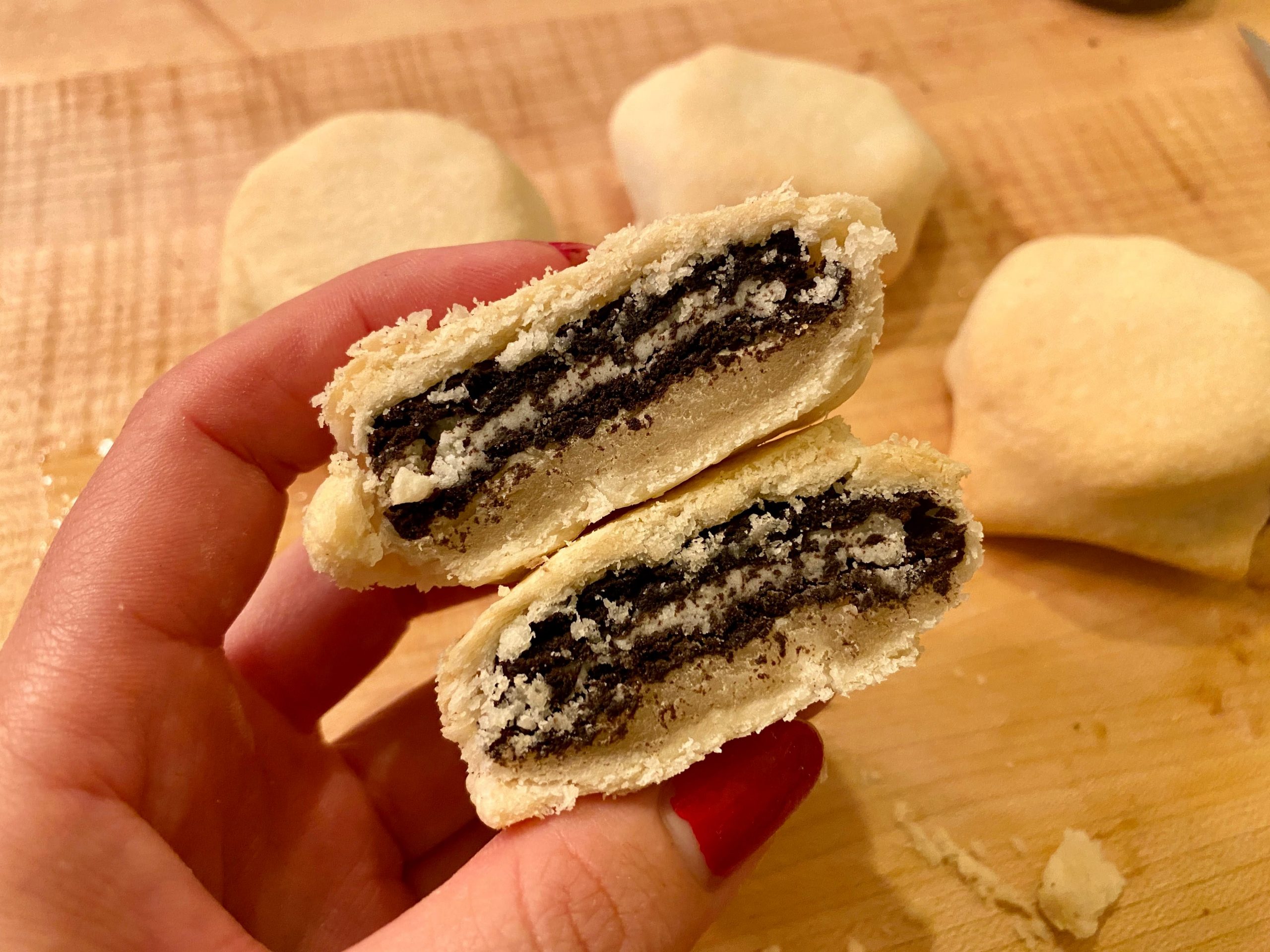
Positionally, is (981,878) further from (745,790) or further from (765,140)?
(765,140)

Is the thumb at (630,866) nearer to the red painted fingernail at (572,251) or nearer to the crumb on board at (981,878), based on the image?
the crumb on board at (981,878)

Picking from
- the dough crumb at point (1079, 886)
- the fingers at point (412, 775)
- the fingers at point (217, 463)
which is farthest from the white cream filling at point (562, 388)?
the dough crumb at point (1079, 886)

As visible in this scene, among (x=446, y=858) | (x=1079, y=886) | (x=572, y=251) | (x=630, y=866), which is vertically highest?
(x=572, y=251)

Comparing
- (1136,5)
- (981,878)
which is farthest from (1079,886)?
(1136,5)

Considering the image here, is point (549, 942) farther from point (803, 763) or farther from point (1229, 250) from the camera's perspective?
point (1229, 250)

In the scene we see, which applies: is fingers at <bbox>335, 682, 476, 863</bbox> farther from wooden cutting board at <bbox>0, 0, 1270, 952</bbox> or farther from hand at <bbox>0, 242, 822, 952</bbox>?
wooden cutting board at <bbox>0, 0, 1270, 952</bbox>

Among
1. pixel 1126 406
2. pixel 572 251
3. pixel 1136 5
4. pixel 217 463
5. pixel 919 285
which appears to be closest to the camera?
pixel 217 463
